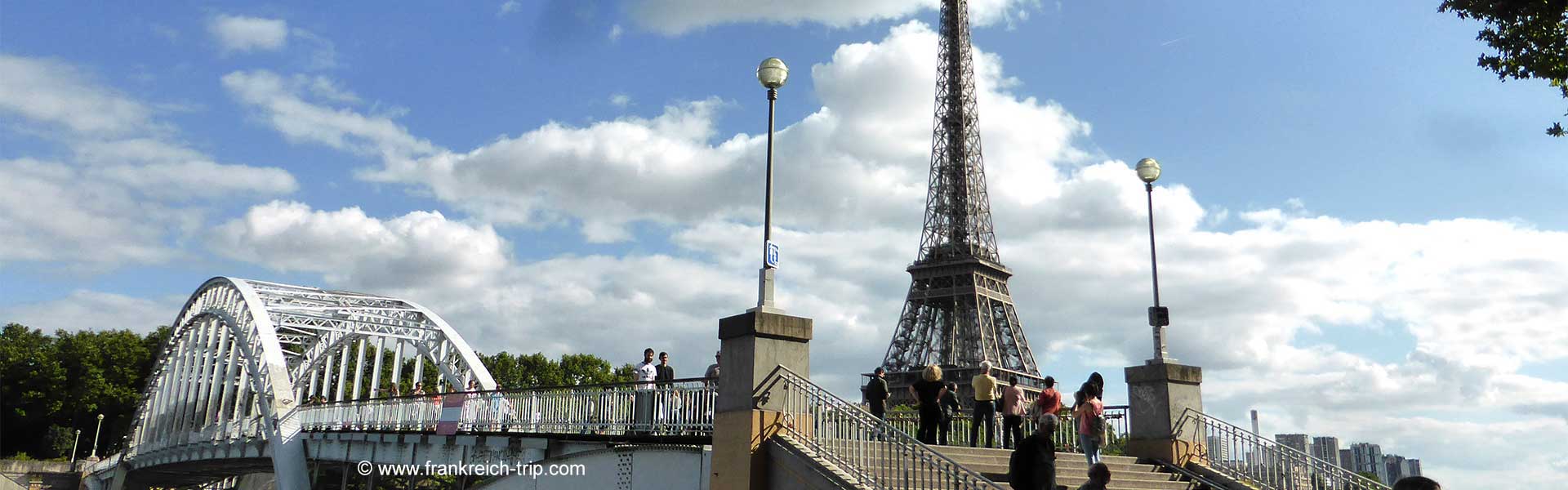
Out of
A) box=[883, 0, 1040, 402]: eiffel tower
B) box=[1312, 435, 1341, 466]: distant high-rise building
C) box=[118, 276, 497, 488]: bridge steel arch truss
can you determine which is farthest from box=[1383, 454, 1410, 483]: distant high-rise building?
box=[118, 276, 497, 488]: bridge steel arch truss

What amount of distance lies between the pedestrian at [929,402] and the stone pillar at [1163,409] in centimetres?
480

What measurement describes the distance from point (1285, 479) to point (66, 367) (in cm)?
8555

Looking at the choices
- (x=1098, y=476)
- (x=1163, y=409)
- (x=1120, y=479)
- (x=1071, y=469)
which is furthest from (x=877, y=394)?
(x=1098, y=476)

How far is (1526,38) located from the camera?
13312mm

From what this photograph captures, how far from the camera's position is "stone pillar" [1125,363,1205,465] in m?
17.0

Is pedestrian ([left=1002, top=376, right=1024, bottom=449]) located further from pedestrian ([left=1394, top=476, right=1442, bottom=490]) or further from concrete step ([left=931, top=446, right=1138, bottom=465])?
pedestrian ([left=1394, top=476, right=1442, bottom=490])

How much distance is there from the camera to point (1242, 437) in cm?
1616

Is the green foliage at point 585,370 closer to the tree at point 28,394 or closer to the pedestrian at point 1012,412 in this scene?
the tree at point 28,394

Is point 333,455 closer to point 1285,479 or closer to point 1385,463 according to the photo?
point 1285,479

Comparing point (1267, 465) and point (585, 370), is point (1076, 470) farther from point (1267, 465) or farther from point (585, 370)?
point (585, 370)

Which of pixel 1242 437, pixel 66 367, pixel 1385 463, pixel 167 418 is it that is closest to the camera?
pixel 1242 437

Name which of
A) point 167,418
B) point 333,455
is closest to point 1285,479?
point 333,455

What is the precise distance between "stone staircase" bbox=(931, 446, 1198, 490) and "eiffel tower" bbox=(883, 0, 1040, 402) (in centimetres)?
5077

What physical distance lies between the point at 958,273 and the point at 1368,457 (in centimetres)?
10822
